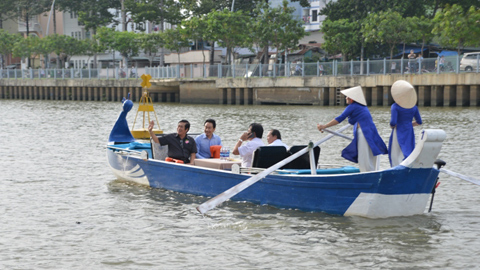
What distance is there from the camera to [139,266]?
31.8ft

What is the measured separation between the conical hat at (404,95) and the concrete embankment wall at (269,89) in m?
28.9

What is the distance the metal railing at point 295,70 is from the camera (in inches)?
1613

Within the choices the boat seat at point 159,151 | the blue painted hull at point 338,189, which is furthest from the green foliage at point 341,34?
the blue painted hull at point 338,189

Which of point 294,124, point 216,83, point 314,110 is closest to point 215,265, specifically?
point 294,124

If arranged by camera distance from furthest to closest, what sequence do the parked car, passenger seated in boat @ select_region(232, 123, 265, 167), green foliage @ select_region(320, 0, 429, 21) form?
green foliage @ select_region(320, 0, 429, 21) → the parked car → passenger seated in boat @ select_region(232, 123, 265, 167)

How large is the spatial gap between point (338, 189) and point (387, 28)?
3918cm

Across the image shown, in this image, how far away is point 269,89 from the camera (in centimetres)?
4941

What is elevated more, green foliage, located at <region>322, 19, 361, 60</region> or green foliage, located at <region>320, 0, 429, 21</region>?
green foliage, located at <region>320, 0, 429, 21</region>

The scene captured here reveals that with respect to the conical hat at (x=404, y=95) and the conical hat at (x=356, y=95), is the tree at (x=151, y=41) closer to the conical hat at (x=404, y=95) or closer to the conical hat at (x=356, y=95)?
the conical hat at (x=356, y=95)

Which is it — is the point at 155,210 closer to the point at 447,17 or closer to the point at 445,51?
the point at 447,17

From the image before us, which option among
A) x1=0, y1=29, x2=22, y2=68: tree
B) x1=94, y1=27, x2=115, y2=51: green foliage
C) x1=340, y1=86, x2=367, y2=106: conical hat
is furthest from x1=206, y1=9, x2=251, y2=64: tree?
x1=340, y1=86, x2=367, y2=106: conical hat

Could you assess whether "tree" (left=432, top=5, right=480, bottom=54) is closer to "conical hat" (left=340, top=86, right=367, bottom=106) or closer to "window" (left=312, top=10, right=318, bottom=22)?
"window" (left=312, top=10, right=318, bottom=22)

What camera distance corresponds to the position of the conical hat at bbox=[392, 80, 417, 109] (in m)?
11.7

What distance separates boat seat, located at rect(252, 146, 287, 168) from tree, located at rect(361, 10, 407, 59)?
125 feet
